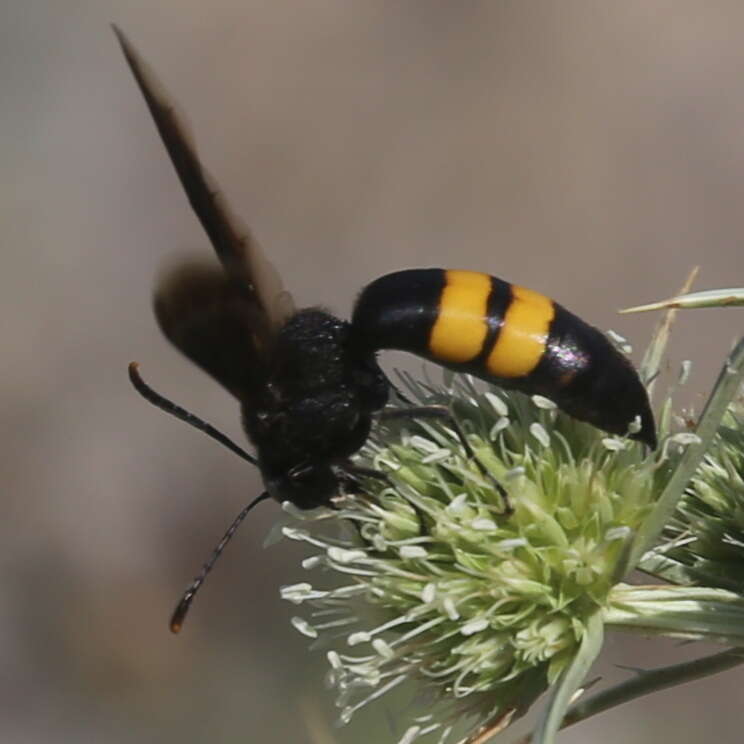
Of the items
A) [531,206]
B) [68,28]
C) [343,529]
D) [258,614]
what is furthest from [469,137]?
[343,529]

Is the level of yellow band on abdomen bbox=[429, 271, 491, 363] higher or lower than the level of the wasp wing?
lower

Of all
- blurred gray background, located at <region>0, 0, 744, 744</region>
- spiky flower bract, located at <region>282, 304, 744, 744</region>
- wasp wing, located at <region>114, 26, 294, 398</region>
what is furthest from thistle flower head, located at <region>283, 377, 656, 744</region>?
blurred gray background, located at <region>0, 0, 744, 744</region>

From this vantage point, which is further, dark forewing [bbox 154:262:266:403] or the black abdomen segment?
dark forewing [bbox 154:262:266:403]

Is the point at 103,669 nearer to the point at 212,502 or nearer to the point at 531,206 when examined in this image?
the point at 212,502

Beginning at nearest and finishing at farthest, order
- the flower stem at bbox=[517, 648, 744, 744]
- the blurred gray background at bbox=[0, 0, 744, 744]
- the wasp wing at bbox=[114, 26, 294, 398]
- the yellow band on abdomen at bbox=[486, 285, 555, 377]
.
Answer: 1. the flower stem at bbox=[517, 648, 744, 744]
2. the yellow band on abdomen at bbox=[486, 285, 555, 377]
3. the wasp wing at bbox=[114, 26, 294, 398]
4. the blurred gray background at bbox=[0, 0, 744, 744]

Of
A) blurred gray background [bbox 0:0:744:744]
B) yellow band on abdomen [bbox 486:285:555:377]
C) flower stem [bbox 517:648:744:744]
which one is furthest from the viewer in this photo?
blurred gray background [bbox 0:0:744:744]

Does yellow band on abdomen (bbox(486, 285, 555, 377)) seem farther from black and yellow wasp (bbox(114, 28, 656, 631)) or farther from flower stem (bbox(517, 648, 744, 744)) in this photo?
flower stem (bbox(517, 648, 744, 744))

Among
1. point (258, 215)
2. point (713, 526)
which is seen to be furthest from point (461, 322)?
point (258, 215)
